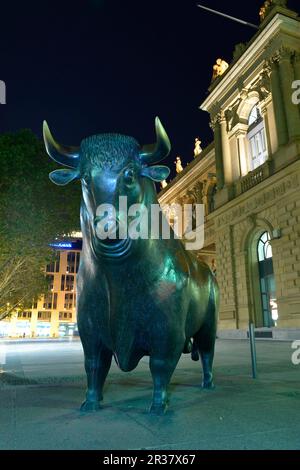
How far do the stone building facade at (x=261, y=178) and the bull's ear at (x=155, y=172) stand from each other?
17.3m

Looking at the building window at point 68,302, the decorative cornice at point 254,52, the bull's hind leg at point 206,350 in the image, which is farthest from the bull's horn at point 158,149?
the building window at point 68,302

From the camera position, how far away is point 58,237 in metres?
14.2

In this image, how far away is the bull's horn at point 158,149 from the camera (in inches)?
113

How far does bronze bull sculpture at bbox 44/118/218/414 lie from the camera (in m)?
2.85

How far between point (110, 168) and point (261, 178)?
21238 mm

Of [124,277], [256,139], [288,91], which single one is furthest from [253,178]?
[124,277]

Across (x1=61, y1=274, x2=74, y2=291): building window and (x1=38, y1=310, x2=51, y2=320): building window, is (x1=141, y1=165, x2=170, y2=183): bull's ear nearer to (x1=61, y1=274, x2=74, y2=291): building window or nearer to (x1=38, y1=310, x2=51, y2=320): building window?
(x1=38, y1=310, x2=51, y2=320): building window

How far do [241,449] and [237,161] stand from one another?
2561 cm

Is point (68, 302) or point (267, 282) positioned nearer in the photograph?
point (267, 282)

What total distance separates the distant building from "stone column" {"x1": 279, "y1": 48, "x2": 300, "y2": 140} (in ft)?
199

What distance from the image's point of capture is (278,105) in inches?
846

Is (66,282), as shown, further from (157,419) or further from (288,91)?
(157,419)

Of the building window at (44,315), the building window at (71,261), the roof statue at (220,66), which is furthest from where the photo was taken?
the building window at (71,261)

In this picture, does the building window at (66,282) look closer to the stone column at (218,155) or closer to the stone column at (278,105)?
the stone column at (218,155)
